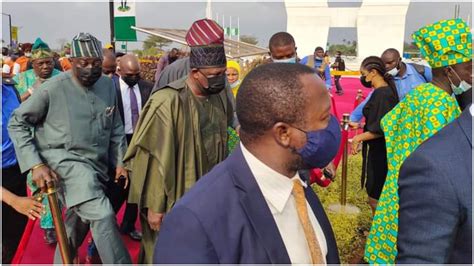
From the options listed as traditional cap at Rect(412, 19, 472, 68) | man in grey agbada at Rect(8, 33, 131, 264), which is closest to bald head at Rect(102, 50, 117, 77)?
man in grey agbada at Rect(8, 33, 131, 264)

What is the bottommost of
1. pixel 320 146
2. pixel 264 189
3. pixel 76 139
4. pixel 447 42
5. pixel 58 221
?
pixel 58 221

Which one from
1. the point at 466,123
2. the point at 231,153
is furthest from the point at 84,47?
the point at 466,123

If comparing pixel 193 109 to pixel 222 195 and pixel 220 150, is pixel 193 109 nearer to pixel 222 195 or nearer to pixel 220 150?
pixel 220 150

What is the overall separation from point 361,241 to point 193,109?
2337 mm

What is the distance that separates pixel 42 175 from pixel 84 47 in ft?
3.24

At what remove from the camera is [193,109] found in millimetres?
2725

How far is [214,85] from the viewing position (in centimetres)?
276

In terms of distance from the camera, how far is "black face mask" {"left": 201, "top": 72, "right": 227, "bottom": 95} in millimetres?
2756

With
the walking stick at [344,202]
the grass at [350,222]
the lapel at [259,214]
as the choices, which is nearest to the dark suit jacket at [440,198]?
the lapel at [259,214]

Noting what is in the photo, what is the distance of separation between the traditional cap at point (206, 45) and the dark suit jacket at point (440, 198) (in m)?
1.60

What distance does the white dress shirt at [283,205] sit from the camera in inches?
51.3

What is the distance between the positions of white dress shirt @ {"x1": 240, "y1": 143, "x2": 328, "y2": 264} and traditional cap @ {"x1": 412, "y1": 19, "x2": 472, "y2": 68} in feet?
4.47

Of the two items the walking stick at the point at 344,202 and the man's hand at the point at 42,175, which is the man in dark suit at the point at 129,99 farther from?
the walking stick at the point at 344,202

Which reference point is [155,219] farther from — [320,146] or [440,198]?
[440,198]
